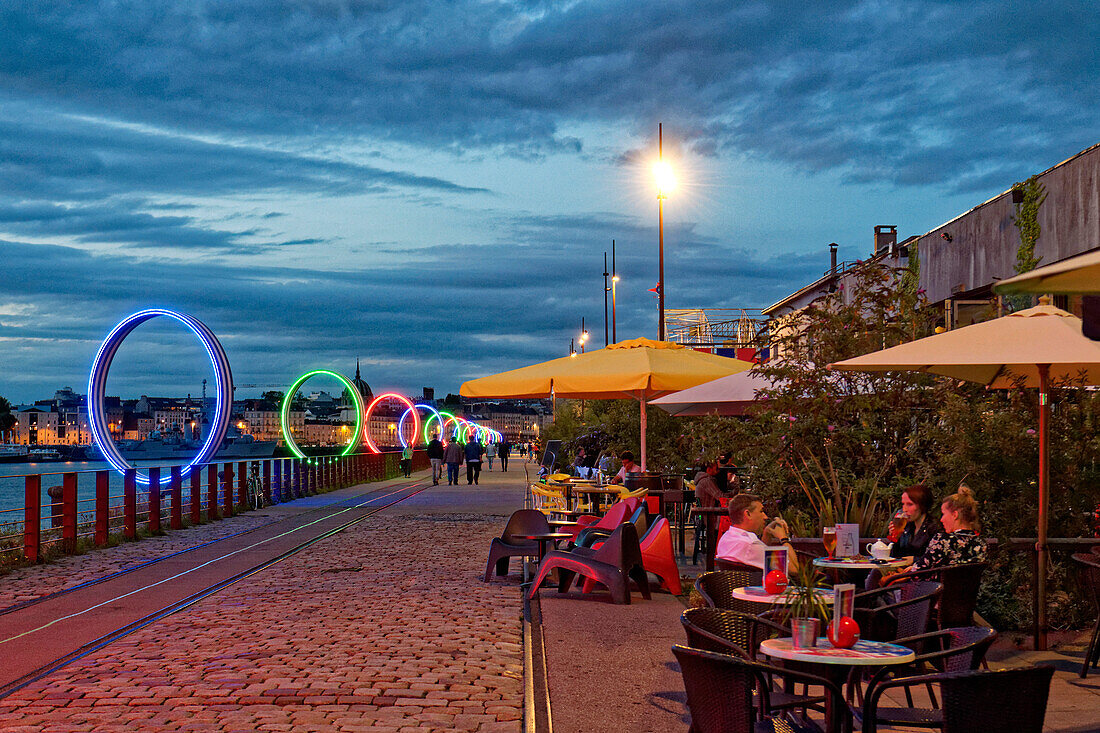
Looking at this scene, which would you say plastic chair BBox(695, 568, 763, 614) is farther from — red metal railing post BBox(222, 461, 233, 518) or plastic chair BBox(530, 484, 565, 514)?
red metal railing post BBox(222, 461, 233, 518)

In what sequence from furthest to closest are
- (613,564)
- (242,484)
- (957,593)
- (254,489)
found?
(254,489) < (242,484) < (613,564) < (957,593)

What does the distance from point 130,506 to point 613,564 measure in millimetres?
10239

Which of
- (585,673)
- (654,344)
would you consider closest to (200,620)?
(585,673)

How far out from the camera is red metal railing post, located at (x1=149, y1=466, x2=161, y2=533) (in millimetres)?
18469

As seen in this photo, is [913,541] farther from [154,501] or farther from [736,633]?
[154,501]

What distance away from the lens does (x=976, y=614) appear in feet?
27.7

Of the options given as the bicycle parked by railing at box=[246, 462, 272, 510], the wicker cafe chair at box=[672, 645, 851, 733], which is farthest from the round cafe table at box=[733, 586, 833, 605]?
the bicycle parked by railing at box=[246, 462, 272, 510]

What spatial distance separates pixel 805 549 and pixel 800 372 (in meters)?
3.70

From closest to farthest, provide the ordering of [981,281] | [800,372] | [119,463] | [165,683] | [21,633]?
[165,683] → [21,633] → [800,372] → [119,463] → [981,281]

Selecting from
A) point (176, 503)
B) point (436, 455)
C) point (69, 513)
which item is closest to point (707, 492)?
point (69, 513)

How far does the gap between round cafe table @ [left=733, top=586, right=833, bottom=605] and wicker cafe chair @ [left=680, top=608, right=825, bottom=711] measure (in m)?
0.41

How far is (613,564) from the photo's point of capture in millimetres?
10383

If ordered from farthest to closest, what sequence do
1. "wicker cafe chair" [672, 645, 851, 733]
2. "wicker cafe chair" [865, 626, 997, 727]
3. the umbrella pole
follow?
1. the umbrella pole
2. "wicker cafe chair" [865, 626, 997, 727]
3. "wicker cafe chair" [672, 645, 851, 733]

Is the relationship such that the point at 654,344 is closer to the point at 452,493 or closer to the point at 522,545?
the point at 522,545
